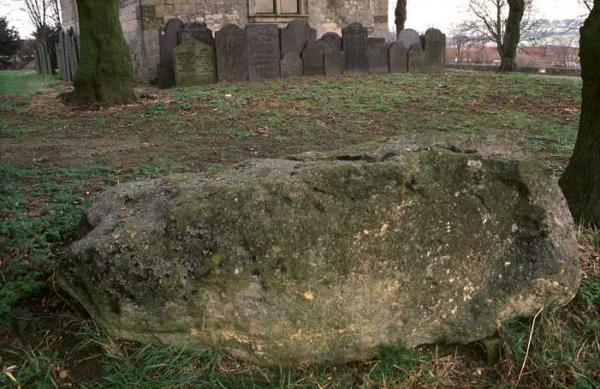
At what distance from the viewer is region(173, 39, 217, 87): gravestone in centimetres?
1209

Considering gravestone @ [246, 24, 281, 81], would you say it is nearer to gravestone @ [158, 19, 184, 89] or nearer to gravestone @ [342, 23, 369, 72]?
gravestone @ [158, 19, 184, 89]

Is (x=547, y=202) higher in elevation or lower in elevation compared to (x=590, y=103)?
lower

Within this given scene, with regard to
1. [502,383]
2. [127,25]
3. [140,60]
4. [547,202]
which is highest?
[127,25]

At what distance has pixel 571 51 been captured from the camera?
1103 inches

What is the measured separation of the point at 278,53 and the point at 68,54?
273 inches

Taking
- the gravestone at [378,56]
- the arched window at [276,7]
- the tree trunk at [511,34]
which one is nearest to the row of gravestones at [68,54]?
the arched window at [276,7]

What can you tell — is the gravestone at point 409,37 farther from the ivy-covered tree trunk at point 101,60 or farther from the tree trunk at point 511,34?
the ivy-covered tree trunk at point 101,60

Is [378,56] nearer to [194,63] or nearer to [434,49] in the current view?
[434,49]

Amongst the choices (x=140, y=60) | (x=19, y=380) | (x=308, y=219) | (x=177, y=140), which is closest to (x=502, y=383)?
(x=308, y=219)

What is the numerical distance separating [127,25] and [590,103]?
534 inches

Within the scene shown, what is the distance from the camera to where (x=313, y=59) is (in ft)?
45.0

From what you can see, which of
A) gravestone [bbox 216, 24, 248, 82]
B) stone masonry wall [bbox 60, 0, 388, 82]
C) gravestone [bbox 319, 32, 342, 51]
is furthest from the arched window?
gravestone [bbox 216, 24, 248, 82]

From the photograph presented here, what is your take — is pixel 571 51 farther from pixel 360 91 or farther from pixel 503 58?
pixel 360 91

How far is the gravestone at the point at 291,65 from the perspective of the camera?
1331 cm
